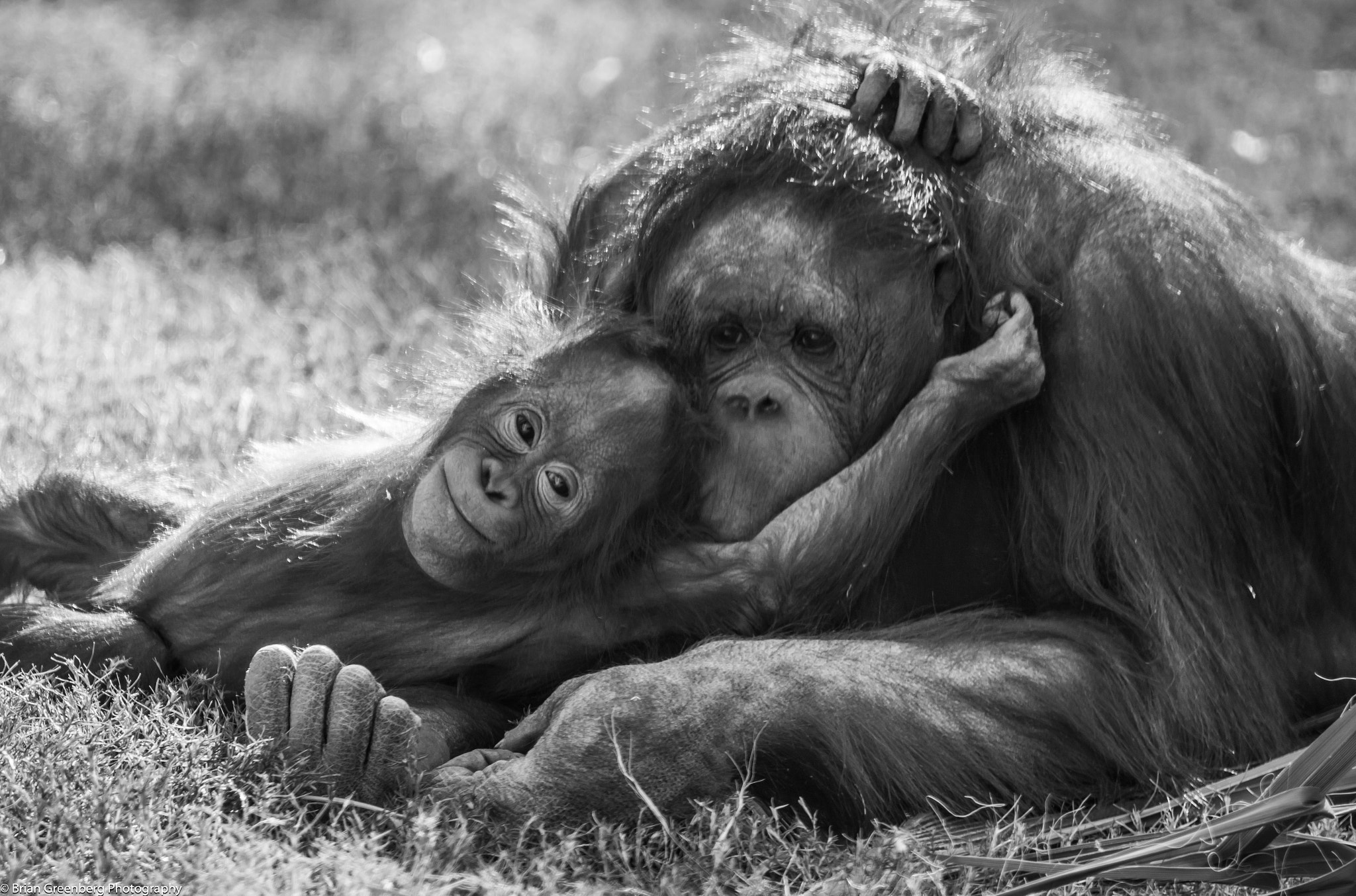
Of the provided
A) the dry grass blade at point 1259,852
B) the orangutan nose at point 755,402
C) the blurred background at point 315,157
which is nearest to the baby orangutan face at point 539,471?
the orangutan nose at point 755,402

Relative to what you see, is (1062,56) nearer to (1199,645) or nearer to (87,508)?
(1199,645)

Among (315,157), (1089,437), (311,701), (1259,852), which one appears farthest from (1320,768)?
(315,157)

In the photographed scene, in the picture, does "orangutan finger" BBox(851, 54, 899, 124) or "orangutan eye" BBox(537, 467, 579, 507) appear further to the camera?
"orangutan finger" BBox(851, 54, 899, 124)

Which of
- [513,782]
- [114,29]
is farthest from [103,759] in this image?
[114,29]

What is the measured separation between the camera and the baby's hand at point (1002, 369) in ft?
8.73

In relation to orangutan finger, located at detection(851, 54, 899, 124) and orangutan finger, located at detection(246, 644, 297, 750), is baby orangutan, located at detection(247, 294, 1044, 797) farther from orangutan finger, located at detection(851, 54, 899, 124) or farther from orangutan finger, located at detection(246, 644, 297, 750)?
orangutan finger, located at detection(851, 54, 899, 124)

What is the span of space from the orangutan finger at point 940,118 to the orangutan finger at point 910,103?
12 millimetres

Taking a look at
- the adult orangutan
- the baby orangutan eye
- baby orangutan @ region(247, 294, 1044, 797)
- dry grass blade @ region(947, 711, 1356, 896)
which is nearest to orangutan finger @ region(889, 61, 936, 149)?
the adult orangutan

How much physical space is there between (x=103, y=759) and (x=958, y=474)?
1.46 metres

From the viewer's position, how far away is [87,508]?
10.3ft

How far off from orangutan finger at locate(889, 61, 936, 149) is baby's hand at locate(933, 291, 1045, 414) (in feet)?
1.42

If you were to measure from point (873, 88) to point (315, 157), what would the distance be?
2.89 metres

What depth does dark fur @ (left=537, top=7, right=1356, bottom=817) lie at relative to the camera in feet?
8.48

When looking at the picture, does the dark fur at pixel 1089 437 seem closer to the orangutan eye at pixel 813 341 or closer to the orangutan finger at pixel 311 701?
the orangutan eye at pixel 813 341
